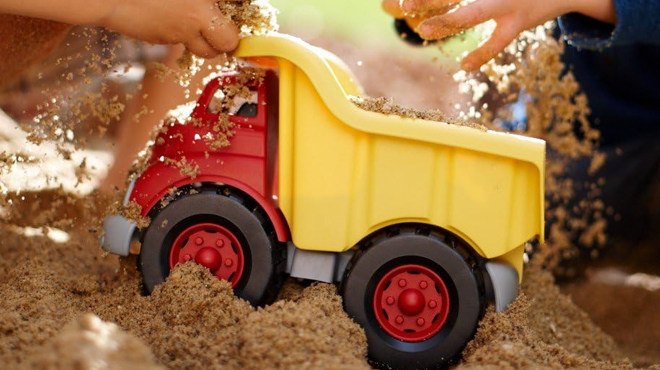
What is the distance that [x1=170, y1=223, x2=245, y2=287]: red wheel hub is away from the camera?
97cm

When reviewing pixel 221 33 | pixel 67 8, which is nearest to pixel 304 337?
pixel 221 33

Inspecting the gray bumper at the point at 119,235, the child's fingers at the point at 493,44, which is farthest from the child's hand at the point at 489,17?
the gray bumper at the point at 119,235

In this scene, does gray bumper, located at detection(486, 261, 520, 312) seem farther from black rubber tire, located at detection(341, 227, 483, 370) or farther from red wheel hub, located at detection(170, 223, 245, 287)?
red wheel hub, located at detection(170, 223, 245, 287)

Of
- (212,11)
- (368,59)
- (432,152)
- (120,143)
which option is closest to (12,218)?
(120,143)

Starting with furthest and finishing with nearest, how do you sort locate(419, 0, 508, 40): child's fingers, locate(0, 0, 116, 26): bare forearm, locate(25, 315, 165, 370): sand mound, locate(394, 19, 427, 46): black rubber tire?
locate(394, 19, 427, 46): black rubber tire → locate(419, 0, 508, 40): child's fingers → locate(0, 0, 116, 26): bare forearm → locate(25, 315, 165, 370): sand mound

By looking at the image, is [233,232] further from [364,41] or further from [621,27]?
[364,41]

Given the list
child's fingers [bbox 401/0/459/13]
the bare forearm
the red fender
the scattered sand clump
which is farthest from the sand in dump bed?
child's fingers [bbox 401/0/459/13]

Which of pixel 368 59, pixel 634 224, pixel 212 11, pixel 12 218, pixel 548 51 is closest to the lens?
pixel 212 11

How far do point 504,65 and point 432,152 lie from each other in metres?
0.57

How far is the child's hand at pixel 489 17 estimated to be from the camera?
3.64 feet

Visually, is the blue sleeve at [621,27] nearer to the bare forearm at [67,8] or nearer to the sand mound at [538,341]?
the sand mound at [538,341]

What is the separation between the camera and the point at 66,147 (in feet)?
4.09

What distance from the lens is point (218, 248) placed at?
98 centimetres

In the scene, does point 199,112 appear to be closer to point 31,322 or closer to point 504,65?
point 31,322
